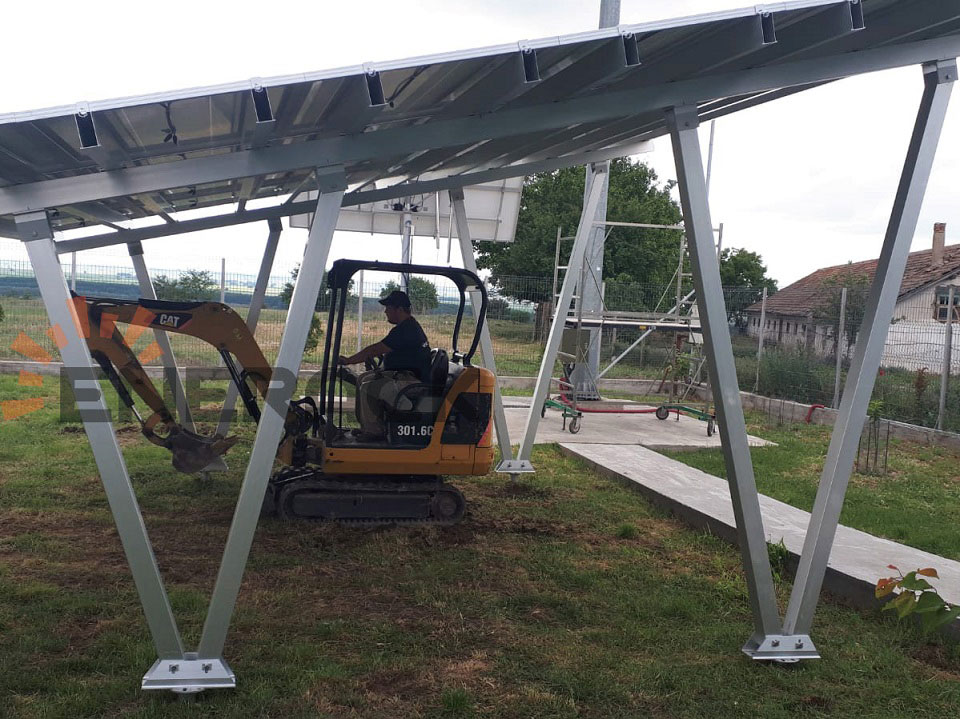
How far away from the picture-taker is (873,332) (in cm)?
438

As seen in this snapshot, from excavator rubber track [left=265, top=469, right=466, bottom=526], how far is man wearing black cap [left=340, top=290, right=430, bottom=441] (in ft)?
1.50

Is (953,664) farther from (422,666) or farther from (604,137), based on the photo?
(604,137)

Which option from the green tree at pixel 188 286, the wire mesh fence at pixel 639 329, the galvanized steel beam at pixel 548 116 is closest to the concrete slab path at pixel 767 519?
the wire mesh fence at pixel 639 329

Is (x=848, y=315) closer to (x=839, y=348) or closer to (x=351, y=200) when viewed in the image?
(x=839, y=348)

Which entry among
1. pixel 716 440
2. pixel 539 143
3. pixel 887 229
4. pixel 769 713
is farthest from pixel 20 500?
pixel 716 440

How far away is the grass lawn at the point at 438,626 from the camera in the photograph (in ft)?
12.8

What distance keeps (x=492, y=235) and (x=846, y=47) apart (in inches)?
398

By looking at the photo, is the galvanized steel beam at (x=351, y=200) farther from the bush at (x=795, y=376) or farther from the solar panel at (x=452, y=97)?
the bush at (x=795, y=376)

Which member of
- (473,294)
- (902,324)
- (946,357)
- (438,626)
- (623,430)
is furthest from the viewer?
(902,324)

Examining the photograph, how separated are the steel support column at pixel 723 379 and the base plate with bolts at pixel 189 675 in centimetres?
264

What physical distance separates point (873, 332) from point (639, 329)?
456 inches

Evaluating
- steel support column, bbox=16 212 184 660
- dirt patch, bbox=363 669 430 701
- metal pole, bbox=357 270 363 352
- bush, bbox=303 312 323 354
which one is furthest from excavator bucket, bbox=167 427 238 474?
metal pole, bbox=357 270 363 352

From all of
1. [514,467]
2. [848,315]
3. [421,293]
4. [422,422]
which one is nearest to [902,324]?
[848,315]

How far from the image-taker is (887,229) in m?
4.45
